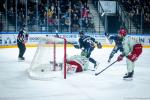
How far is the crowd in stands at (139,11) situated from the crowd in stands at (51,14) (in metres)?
3.06

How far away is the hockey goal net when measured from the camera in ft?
32.0

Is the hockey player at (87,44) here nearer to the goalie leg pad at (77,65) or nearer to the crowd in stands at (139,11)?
the goalie leg pad at (77,65)

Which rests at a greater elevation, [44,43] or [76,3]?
[76,3]

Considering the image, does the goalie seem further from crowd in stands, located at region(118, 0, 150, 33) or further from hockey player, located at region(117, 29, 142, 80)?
crowd in stands, located at region(118, 0, 150, 33)

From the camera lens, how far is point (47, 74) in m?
9.80

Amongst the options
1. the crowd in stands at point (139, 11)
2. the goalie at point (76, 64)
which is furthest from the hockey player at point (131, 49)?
the crowd in stands at point (139, 11)

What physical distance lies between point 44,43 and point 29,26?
905 cm

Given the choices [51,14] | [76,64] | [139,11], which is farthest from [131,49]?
[139,11]

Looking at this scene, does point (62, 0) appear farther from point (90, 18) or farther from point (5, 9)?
point (5, 9)

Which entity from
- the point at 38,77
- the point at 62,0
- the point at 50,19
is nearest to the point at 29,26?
the point at 50,19

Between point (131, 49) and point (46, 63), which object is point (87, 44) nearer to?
point (46, 63)

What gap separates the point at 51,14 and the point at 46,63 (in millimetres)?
9847

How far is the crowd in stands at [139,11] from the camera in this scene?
73.2ft

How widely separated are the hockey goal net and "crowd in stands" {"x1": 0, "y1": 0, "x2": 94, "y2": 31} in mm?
8608
